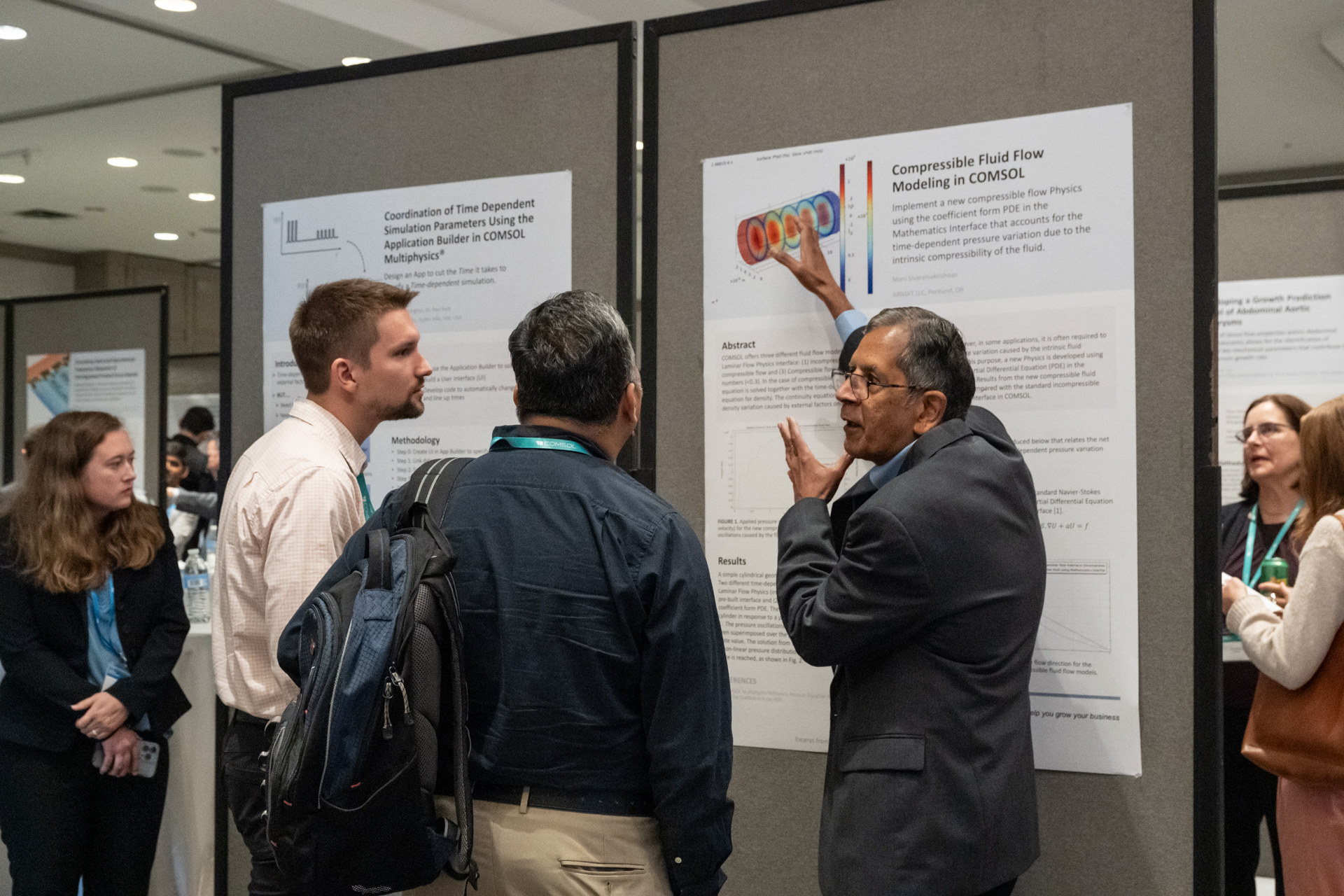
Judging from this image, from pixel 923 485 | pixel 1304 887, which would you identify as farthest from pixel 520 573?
pixel 1304 887

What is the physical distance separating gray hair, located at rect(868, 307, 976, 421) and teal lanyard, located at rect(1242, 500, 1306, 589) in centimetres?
167

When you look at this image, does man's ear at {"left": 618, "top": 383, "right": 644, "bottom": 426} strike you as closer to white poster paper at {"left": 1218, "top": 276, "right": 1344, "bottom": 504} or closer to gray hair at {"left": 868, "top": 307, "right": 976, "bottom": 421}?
gray hair at {"left": 868, "top": 307, "right": 976, "bottom": 421}

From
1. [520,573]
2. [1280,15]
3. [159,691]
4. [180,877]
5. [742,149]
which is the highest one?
[1280,15]

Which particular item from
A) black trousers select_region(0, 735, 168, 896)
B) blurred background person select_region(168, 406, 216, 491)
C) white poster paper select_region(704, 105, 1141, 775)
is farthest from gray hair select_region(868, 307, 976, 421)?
blurred background person select_region(168, 406, 216, 491)

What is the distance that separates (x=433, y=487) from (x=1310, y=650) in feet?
5.11

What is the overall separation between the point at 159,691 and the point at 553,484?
1.86 meters

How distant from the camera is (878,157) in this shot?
2289 millimetres

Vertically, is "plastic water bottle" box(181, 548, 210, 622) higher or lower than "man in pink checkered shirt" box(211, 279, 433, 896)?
lower

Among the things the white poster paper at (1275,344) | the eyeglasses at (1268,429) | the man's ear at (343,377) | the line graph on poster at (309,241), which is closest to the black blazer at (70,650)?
the line graph on poster at (309,241)

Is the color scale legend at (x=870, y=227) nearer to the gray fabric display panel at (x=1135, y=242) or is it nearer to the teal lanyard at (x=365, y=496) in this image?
the gray fabric display panel at (x=1135, y=242)

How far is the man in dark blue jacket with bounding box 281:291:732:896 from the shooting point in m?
1.49

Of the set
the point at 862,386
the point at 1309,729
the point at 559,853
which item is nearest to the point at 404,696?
the point at 559,853

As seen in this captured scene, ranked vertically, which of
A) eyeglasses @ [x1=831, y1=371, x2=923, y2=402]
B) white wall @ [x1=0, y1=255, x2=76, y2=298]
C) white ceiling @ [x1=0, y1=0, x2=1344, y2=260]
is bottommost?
eyeglasses @ [x1=831, y1=371, x2=923, y2=402]

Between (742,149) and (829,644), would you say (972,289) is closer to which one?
(742,149)
